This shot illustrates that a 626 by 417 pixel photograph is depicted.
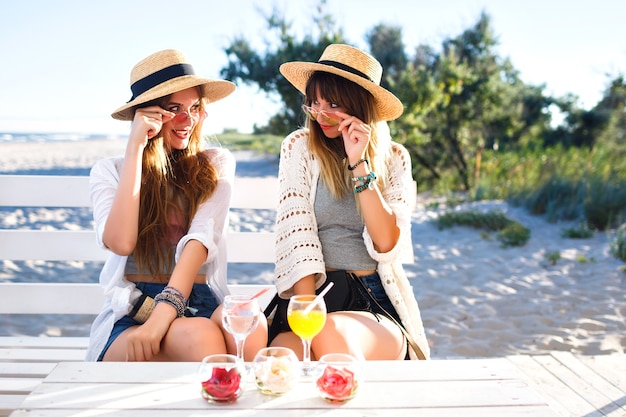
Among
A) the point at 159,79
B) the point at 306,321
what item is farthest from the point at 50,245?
the point at 306,321

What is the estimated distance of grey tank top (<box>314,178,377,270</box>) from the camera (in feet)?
9.46

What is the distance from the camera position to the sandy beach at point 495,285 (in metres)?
4.86

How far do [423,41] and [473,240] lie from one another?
850 centimetres

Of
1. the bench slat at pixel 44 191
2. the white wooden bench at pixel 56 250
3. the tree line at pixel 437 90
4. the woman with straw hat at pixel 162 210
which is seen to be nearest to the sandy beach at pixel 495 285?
the white wooden bench at pixel 56 250

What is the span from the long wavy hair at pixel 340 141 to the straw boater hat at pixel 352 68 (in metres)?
0.05

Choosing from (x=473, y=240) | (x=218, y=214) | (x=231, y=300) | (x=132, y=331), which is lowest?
(x=473, y=240)

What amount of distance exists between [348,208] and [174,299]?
96 centimetres

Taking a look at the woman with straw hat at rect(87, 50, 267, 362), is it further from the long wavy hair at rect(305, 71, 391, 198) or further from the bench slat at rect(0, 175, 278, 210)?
the bench slat at rect(0, 175, 278, 210)

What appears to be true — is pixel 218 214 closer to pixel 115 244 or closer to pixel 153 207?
pixel 153 207

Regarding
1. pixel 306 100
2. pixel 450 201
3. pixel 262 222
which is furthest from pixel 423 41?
pixel 306 100

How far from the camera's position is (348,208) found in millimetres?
2971

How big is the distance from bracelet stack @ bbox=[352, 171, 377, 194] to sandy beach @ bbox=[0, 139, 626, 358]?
2.56 ft

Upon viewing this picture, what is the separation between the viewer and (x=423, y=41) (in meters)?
15.3

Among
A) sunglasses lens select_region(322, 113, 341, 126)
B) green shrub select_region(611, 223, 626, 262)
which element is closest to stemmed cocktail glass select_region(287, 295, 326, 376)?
sunglasses lens select_region(322, 113, 341, 126)
